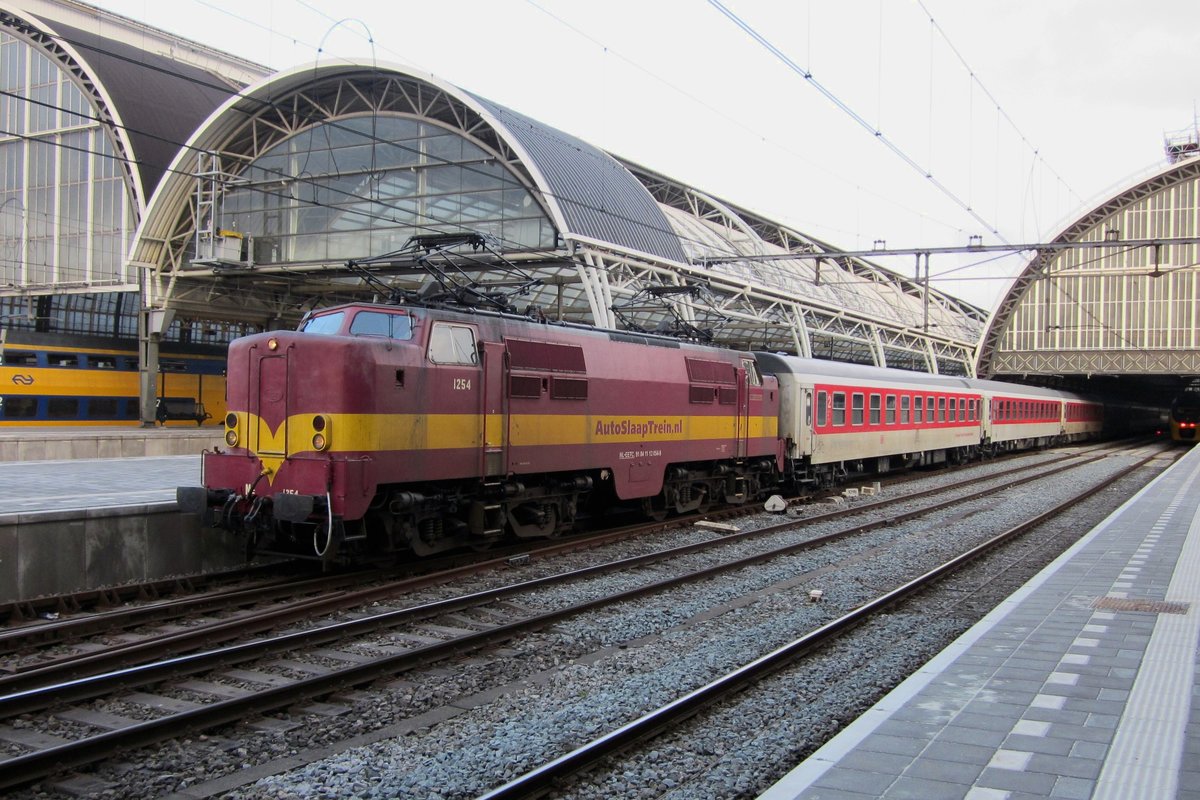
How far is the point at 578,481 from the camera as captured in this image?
51.3 ft

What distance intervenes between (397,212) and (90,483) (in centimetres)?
2187

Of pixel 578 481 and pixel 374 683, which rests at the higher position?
pixel 578 481

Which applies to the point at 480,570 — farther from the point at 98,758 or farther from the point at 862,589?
the point at 98,758

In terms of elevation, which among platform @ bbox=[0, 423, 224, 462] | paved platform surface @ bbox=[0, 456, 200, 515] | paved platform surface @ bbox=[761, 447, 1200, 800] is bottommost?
paved platform surface @ bbox=[761, 447, 1200, 800]

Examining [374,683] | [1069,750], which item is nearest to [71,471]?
[374,683]

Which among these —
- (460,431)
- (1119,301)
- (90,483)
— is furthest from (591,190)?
(1119,301)

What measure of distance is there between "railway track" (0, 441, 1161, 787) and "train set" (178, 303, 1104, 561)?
1905 millimetres

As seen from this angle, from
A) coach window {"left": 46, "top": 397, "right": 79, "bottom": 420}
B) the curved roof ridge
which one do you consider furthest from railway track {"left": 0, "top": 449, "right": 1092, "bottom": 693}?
coach window {"left": 46, "top": 397, "right": 79, "bottom": 420}

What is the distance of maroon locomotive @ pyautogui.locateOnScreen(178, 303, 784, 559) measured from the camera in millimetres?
11453

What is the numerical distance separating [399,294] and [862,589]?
25.2 ft

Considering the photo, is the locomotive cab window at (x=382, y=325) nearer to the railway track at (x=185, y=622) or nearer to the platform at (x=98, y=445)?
the railway track at (x=185, y=622)

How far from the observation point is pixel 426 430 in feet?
40.6

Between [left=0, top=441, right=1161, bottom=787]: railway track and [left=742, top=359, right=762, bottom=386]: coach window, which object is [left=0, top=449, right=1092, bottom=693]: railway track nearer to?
[left=0, top=441, right=1161, bottom=787]: railway track

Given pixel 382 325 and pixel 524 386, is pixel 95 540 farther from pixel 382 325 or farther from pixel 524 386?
pixel 524 386
